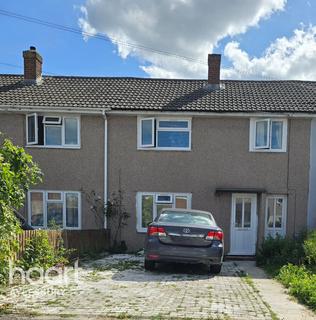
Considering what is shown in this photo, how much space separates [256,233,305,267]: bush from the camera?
1009cm

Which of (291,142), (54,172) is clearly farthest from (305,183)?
(54,172)

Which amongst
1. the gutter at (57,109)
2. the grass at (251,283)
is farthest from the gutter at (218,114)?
the grass at (251,283)

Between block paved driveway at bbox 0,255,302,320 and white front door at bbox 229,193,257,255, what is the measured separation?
5.19 metres

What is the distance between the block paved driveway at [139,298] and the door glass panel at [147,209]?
17.0ft

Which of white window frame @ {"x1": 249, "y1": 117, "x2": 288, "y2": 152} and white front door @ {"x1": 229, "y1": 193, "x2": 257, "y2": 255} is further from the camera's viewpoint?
white front door @ {"x1": 229, "y1": 193, "x2": 257, "y2": 255}

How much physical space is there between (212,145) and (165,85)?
4.07 m

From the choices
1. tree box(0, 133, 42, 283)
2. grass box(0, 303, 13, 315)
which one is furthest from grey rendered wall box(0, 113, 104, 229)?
grass box(0, 303, 13, 315)

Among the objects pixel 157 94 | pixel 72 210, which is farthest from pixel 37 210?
pixel 157 94

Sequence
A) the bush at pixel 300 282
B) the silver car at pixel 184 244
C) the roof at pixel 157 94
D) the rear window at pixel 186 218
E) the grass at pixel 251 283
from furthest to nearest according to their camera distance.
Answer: the roof at pixel 157 94
the rear window at pixel 186 218
the silver car at pixel 184 244
the bush at pixel 300 282
the grass at pixel 251 283

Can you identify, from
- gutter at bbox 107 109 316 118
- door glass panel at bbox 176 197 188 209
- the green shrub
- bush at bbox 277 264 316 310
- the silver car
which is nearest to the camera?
bush at bbox 277 264 316 310

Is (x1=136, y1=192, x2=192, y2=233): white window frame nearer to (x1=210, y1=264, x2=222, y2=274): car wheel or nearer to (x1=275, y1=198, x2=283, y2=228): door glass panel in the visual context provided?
(x1=275, y1=198, x2=283, y2=228): door glass panel

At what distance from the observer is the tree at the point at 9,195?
561 cm

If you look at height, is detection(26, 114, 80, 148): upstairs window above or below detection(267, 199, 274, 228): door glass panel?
above

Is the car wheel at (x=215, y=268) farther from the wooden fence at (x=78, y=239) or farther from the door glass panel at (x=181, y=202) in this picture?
the door glass panel at (x=181, y=202)
